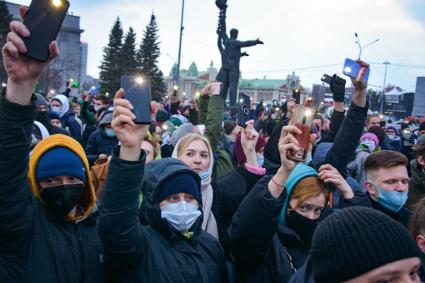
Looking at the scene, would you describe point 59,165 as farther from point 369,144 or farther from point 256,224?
point 369,144

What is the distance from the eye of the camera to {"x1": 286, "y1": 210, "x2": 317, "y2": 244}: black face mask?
2570 mm

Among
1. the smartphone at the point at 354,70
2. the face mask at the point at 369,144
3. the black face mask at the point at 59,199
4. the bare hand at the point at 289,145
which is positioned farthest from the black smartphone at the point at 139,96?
the face mask at the point at 369,144

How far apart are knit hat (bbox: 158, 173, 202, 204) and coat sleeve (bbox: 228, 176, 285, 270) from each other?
0.34m

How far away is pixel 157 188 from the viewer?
241cm

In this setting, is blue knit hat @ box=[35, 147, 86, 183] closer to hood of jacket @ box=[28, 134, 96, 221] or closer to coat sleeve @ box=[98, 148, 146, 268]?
hood of jacket @ box=[28, 134, 96, 221]

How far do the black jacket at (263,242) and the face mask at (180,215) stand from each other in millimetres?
259

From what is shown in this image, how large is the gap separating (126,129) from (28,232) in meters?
0.74

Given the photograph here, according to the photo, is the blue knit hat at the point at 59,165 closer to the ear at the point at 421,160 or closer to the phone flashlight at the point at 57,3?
the phone flashlight at the point at 57,3

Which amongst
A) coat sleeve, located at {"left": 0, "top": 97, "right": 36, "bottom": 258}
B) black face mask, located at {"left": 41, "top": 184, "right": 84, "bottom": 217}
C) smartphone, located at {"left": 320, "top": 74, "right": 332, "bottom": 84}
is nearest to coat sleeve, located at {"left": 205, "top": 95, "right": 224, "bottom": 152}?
smartphone, located at {"left": 320, "top": 74, "right": 332, "bottom": 84}

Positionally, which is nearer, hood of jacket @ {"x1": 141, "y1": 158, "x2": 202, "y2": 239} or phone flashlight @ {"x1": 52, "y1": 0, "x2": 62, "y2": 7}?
phone flashlight @ {"x1": 52, "y1": 0, "x2": 62, "y2": 7}

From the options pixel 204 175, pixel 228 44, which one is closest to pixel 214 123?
pixel 204 175

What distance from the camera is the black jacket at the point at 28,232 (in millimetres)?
1749

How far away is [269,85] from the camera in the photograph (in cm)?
12469

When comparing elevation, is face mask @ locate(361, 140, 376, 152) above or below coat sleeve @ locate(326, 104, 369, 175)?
below
